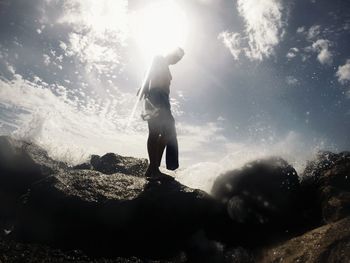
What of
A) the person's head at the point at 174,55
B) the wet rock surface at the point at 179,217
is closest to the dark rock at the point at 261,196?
the wet rock surface at the point at 179,217

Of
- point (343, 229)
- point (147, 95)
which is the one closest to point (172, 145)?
point (147, 95)

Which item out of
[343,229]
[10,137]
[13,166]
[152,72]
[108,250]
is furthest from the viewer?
[10,137]

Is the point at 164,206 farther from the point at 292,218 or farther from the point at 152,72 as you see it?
the point at 152,72

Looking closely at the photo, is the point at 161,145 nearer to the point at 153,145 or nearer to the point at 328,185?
the point at 153,145

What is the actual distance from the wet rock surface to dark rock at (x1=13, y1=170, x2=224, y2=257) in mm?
16

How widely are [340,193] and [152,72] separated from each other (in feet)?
14.0

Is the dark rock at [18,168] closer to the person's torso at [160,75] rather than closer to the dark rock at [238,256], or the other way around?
the person's torso at [160,75]

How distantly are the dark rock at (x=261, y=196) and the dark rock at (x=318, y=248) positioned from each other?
637 millimetres

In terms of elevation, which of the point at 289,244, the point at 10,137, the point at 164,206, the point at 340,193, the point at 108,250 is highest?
the point at 10,137

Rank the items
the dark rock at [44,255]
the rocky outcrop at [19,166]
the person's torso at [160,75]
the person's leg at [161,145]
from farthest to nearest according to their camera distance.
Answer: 1. the rocky outcrop at [19,166]
2. the person's torso at [160,75]
3. the person's leg at [161,145]
4. the dark rock at [44,255]

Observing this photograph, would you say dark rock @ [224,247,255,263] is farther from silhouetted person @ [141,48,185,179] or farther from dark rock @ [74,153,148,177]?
dark rock @ [74,153,148,177]

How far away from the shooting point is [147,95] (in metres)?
7.05

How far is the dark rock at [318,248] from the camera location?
4.08 m

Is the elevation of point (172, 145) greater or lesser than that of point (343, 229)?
greater
